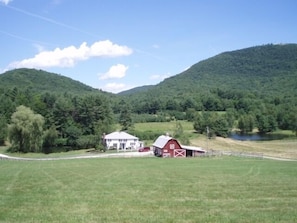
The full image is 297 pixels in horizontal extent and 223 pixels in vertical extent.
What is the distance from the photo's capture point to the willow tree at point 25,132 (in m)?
86.4

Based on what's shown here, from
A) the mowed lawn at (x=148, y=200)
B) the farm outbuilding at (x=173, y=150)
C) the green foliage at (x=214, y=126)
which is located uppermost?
the green foliage at (x=214, y=126)

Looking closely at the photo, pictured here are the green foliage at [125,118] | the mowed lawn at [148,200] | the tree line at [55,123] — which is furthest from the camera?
the green foliage at [125,118]

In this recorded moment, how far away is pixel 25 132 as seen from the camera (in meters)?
86.2

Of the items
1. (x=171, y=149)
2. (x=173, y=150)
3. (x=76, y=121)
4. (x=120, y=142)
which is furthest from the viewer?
(x=76, y=121)

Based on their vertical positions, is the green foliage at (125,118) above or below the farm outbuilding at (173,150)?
above

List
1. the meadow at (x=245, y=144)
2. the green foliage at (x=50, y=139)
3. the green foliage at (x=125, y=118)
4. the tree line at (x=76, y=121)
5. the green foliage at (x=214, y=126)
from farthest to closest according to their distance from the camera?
1. the green foliage at (x=125, y=118)
2. the green foliage at (x=214, y=126)
3. the green foliage at (x=50, y=139)
4. the tree line at (x=76, y=121)
5. the meadow at (x=245, y=144)

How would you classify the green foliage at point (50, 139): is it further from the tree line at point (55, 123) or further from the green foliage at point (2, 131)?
the green foliage at point (2, 131)

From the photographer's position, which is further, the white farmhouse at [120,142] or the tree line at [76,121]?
the white farmhouse at [120,142]

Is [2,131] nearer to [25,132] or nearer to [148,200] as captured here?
[25,132]

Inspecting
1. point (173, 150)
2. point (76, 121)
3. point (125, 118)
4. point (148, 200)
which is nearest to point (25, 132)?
point (76, 121)

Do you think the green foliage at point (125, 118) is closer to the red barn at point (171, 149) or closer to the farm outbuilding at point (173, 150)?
the farm outbuilding at point (173, 150)

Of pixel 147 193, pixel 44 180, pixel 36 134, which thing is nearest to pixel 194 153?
pixel 36 134

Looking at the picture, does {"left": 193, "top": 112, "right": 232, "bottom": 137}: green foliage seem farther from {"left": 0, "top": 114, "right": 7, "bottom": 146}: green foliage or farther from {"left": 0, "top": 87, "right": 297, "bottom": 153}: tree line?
{"left": 0, "top": 114, "right": 7, "bottom": 146}: green foliage

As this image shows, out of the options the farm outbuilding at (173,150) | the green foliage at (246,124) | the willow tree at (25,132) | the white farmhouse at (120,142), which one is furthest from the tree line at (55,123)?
the green foliage at (246,124)
